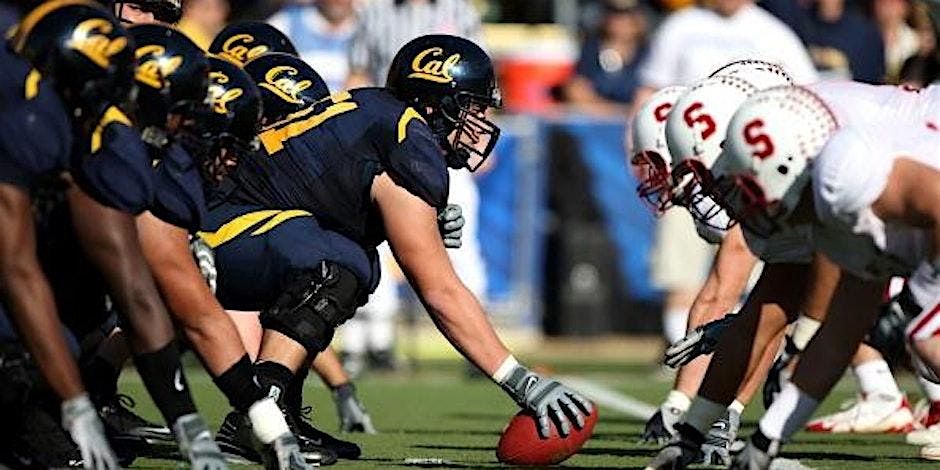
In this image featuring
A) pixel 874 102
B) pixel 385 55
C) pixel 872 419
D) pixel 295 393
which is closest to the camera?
pixel 874 102

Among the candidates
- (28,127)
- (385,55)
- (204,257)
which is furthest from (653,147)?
(385,55)

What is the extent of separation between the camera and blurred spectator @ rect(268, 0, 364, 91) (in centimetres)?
1232

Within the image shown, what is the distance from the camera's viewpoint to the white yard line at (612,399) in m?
9.70

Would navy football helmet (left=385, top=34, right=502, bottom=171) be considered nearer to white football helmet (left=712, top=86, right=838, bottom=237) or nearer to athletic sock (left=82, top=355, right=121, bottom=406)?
athletic sock (left=82, top=355, right=121, bottom=406)

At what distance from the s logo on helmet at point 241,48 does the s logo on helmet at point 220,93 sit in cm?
150

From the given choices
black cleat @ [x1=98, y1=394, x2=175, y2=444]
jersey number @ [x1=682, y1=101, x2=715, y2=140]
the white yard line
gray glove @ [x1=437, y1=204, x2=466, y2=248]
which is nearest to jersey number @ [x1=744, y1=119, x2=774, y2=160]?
jersey number @ [x1=682, y1=101, x2=715, y2=140]

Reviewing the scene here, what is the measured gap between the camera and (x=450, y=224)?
296 inches

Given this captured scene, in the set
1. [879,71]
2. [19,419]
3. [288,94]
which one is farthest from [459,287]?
[879,71]

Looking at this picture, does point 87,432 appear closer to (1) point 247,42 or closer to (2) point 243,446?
(2) point 243,446

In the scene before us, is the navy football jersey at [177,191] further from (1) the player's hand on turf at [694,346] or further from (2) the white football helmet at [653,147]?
(1) the player's hand on turf at [694,346]

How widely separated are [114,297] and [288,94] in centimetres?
182

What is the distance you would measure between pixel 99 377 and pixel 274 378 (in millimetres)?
660

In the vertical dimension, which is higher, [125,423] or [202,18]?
[125,423]

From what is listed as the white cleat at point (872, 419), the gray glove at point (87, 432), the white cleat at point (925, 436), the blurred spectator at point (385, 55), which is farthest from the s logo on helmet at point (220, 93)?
the blurred spectator at point (385, 55)
